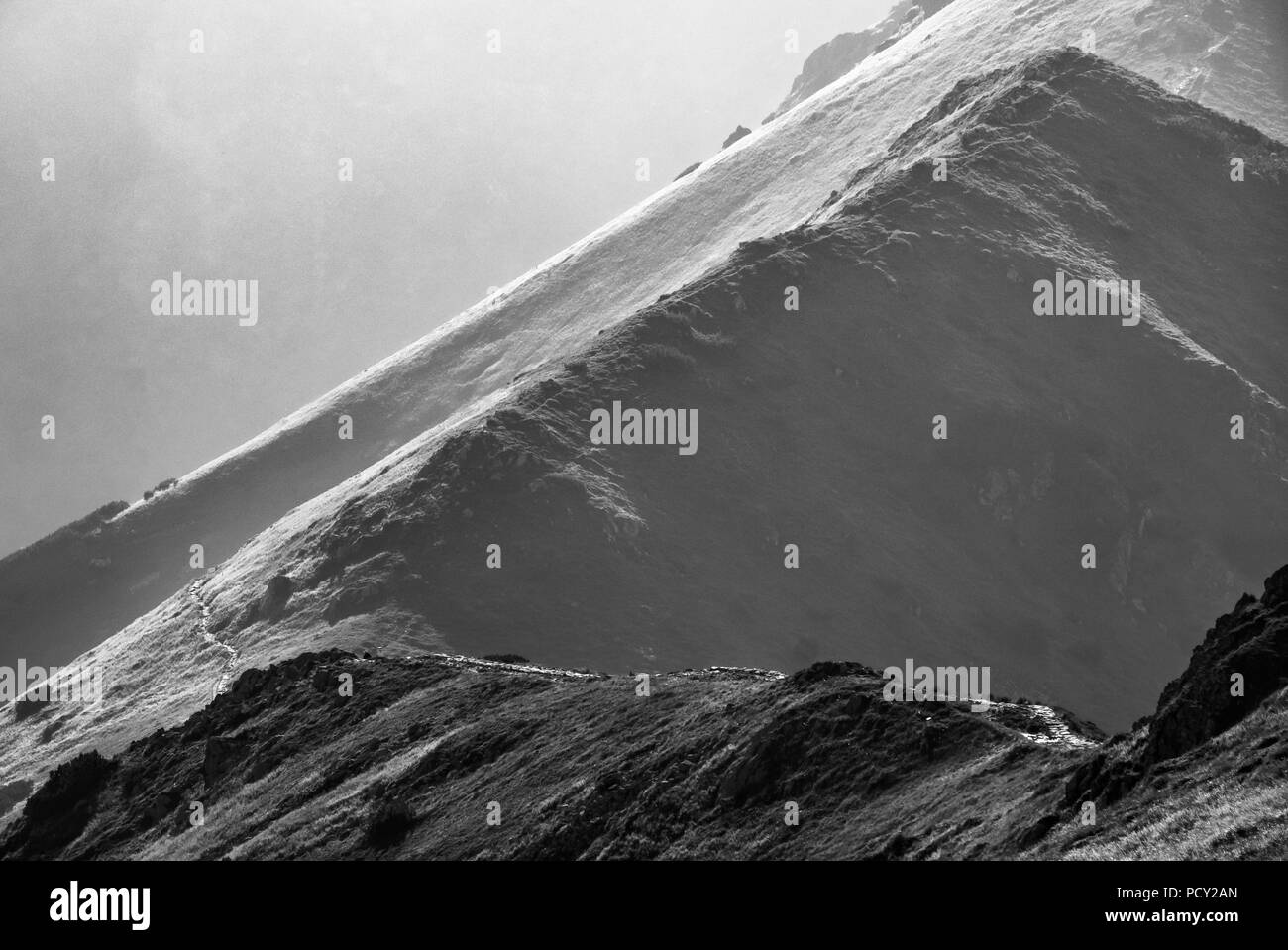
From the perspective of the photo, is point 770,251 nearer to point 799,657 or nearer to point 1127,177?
point 1127,177

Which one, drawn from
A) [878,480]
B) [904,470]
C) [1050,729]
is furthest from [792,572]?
[1050,729]

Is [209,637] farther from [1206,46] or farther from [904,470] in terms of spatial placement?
[1206,46]

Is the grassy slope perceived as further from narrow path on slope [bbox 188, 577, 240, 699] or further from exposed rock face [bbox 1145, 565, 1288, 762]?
exposed rock face [bbox 1145, 565, 1288, 762]

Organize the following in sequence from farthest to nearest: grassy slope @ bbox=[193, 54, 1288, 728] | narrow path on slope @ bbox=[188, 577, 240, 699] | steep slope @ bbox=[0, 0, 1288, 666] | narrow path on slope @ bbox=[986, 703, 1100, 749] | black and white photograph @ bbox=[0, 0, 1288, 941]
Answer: steep slope @ bbox=[0, 0, 1288, 666]
grassy slope @ bbox=[193, 54, 1288, 728]
narrow path on slope @ bbox=[188, 577, 240, 699]
narrow path on slope @ bbox=[986, 703, 1100, 749]
black and white photograph @ bbox=[0, 0, 1288, 941]

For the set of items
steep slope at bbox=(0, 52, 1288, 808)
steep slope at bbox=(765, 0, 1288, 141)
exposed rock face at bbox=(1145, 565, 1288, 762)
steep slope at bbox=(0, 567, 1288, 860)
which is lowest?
steep slope at bbox=(0, 567, 1288, 860)

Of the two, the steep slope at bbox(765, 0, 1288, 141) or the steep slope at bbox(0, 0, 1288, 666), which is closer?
the steep slope at bbox(0, 0, 1288, 666)

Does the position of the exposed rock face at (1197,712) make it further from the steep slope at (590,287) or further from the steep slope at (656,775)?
the steep slope at (590,287)

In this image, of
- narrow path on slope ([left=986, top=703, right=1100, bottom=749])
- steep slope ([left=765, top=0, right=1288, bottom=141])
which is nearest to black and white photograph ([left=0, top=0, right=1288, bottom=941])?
narrow path on slope ([left=986, top=703, right=1100, bottom=749])

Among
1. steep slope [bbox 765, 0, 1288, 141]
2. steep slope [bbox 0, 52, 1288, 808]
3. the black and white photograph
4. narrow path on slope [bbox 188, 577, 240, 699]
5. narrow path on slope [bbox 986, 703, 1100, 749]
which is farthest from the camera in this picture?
steep slope [bbox 765, 0, 1288, 141]
